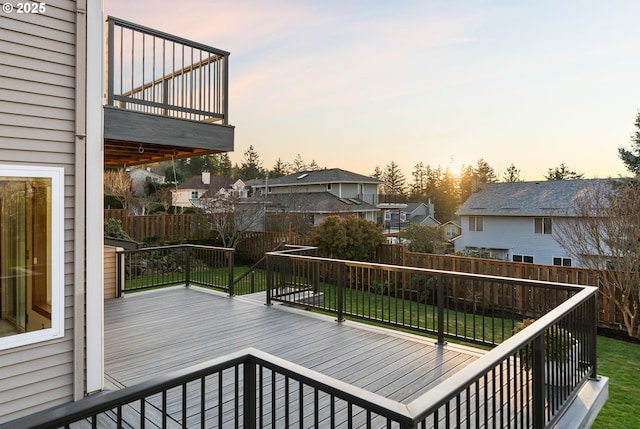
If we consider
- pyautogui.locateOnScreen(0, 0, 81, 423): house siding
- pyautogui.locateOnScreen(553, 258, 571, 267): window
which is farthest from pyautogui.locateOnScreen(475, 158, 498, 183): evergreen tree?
pyautogui.locateOnScreen(0, 0, 81, 423): house siding

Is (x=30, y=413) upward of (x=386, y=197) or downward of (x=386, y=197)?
downward

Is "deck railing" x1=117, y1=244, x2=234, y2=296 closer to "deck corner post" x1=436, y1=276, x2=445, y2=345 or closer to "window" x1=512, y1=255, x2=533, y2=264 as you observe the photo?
"deck corner post" x1=436, y1=276, x2=445, y2=345

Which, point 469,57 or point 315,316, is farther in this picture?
point 469,57

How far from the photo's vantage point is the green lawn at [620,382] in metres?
4.72

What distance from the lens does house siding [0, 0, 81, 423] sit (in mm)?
3029

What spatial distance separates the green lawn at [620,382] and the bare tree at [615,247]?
2.90 feet

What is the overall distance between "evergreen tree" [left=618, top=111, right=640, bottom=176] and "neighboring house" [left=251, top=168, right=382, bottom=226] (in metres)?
13.1

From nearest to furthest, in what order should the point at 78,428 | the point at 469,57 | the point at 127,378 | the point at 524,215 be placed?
1. the point at 78,428
2. the point at 127,378
3. the point at 469,57
4. the point at 524,215

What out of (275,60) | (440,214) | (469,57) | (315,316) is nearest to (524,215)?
(469,57)

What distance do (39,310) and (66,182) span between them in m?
1.07

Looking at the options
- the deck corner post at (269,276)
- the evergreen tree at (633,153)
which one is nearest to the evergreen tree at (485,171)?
the evergreen tree at (633,153)

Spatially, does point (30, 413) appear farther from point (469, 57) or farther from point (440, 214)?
point (440, 214)

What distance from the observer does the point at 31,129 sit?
313cm

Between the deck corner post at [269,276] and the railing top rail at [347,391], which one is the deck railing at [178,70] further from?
the railing top rail at [347,391]
